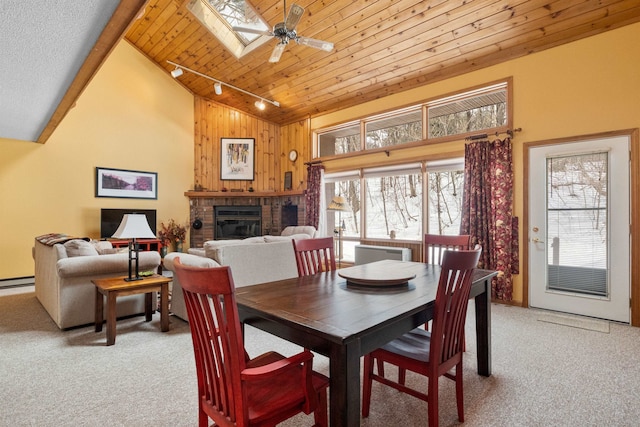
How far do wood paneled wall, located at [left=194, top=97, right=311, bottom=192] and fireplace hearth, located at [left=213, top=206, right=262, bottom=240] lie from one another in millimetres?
509

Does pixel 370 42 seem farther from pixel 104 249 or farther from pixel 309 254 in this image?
pixel 104 249

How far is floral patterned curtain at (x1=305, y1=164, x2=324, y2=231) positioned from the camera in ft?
22.1

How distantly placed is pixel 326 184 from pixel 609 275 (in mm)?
4666

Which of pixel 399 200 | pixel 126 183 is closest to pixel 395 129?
pixel 399 200

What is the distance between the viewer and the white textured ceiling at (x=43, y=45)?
2.01 metres

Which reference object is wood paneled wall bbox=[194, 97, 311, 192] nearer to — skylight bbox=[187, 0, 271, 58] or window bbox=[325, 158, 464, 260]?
window bbox=[325, 158, 464, 260]

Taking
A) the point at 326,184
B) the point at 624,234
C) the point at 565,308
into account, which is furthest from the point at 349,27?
the point at 565,308

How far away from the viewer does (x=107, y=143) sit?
632 cm

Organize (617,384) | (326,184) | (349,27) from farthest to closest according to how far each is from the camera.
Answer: (326,184) → (349,27) → (617,384)

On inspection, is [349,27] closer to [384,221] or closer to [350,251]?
[384,221]

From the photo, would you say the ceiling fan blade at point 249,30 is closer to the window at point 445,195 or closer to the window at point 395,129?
the window at point 395,129

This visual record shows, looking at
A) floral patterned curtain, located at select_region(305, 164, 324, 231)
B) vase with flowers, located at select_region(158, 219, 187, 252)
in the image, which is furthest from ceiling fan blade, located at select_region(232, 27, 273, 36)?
vase with flowers, located at select_region(158, 219, 187, 252)

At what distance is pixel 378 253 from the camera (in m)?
5.53

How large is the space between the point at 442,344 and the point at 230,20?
5.74 meters
